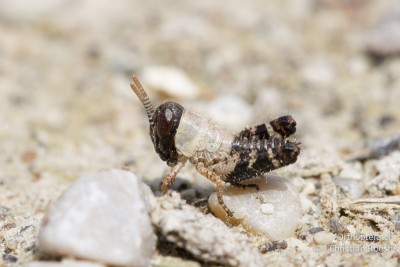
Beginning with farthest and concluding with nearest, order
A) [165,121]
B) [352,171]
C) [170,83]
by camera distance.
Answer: [170,83]
[352,171]
[165,121]

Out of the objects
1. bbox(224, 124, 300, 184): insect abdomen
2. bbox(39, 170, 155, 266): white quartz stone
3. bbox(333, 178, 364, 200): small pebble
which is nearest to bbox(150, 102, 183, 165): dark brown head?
bbox(224, 124, 300, 184): insect abdomen

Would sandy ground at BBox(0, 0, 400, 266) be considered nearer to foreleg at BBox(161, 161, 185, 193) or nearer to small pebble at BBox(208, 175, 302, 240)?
small pebble at BBox(208, 175, 302, 240)

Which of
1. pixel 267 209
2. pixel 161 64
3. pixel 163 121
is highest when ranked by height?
pixel 161 64

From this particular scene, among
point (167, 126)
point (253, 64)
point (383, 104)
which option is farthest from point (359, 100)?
point (167, 126)

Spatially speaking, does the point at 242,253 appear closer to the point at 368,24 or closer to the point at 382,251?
the point at 382,251

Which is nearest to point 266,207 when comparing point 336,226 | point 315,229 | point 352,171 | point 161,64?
point 315,229

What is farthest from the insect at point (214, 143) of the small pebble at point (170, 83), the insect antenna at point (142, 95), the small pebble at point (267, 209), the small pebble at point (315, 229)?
the small pebble at point (170, 83)

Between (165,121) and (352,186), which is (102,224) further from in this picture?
(352,186)
